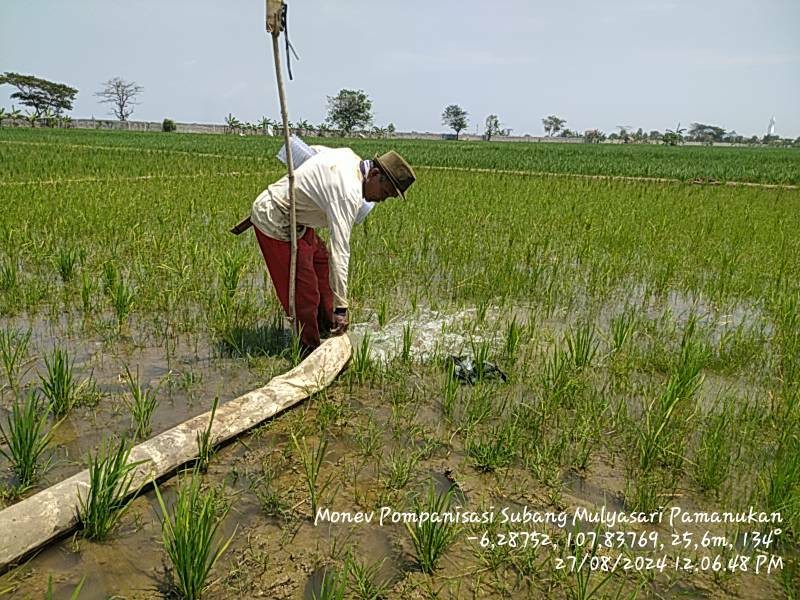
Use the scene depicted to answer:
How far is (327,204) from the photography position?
281 cm

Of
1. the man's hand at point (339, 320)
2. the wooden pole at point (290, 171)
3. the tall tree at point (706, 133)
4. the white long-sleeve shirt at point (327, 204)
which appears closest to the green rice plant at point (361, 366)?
the man's hand at point (339, 320)

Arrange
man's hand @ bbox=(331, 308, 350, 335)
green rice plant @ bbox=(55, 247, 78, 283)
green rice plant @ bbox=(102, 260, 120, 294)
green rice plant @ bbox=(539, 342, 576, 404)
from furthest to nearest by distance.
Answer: green rice plant @ bbox=(55, 247, 78, 283)
green rice plant @ bbox=(102, 260, 120, 294)
man's hand @ bbox=(331, 308, 350, 335)
green rice plant @ bbox=(539, 342, 576, 404)

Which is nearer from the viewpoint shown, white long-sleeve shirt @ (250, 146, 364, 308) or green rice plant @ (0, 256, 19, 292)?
white long-sleeve shirt @ (250, 146, 364, 308)

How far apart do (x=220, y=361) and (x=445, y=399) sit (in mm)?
1279

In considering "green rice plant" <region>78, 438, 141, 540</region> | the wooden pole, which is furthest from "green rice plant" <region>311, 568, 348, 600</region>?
the wooden pole

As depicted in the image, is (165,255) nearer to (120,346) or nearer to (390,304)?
(120,346)

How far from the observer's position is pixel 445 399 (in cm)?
257

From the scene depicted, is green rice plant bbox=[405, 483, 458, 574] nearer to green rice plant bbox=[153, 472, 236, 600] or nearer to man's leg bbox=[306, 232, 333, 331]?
green rice plant bbox=[153, 472, 236, 600]

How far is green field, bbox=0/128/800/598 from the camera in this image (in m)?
1.70

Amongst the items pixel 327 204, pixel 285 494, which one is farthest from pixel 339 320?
pixel 285 494

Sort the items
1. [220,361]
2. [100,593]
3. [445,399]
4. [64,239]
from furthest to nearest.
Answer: [64,239], [220,361], [445,399], [100,593]

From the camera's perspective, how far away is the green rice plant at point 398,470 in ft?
6.68

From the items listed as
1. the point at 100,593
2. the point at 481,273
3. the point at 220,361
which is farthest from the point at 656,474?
the point at 481,273

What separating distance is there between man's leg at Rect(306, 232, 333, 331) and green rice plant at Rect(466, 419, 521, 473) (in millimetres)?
1441
